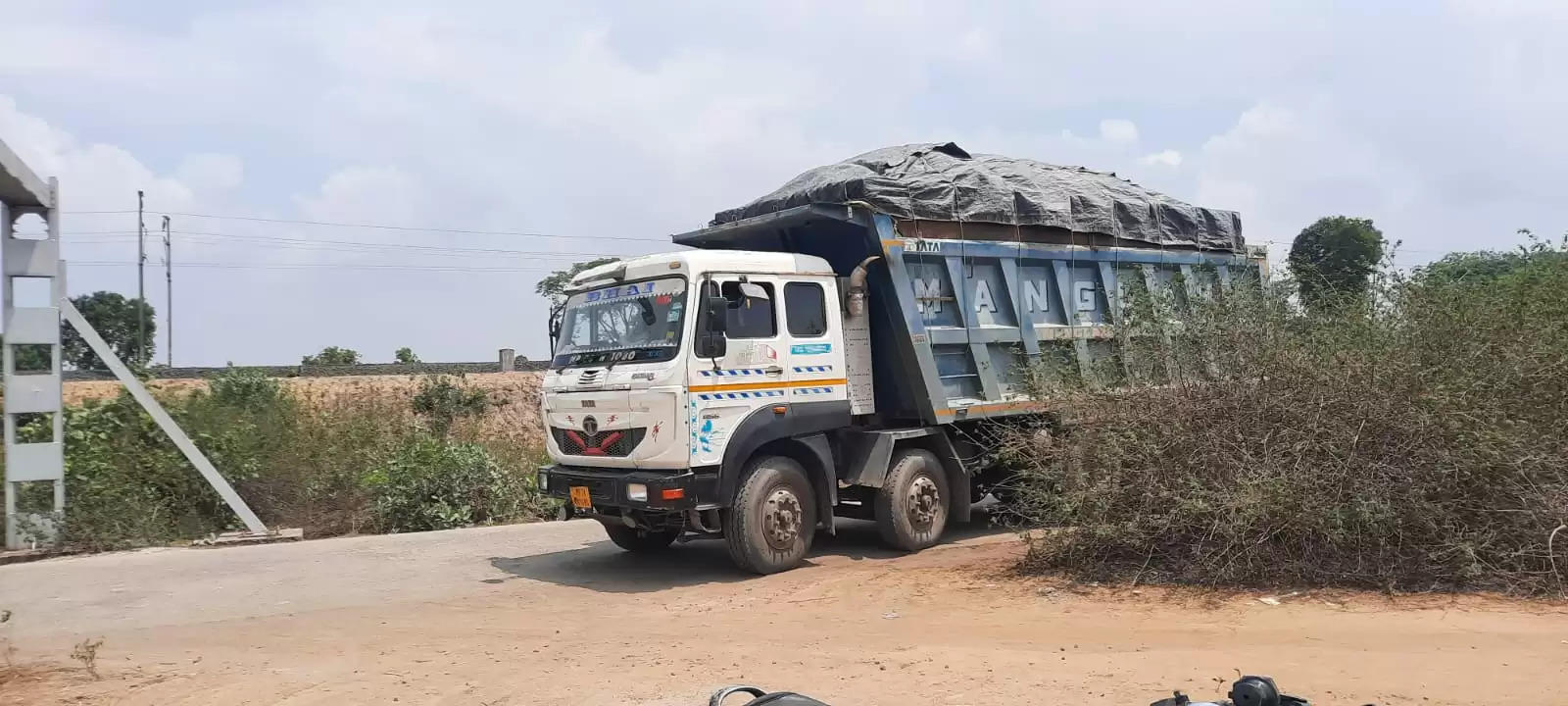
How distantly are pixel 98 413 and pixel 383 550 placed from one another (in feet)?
13.9

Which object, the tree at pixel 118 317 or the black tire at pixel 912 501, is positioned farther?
the tree at pixel 118 317

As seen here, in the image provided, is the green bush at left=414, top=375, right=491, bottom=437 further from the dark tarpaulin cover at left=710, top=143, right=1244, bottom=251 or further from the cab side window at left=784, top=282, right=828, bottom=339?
the cab side window at left=784, top=282, right=828, bottom=339

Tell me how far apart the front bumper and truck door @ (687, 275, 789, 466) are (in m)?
0.16

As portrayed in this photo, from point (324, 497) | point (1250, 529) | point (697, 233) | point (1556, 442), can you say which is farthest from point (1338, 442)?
point (324, 497)

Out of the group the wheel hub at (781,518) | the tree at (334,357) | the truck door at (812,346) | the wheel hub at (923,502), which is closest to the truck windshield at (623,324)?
the truck door at (812,346)

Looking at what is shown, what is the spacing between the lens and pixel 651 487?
25.1ft

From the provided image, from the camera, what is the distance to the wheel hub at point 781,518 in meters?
8.16

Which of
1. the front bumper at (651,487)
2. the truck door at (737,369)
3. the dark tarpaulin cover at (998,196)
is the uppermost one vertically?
the dark tarpaulin cover at (998,196)

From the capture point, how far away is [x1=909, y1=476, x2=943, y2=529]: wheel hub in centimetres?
920

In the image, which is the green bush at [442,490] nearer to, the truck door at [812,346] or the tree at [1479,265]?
the truck door at [812,346]

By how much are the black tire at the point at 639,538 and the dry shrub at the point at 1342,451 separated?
3.57 m

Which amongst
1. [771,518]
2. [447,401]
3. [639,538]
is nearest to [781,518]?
[771,518]

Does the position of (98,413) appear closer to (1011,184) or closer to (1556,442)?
(1011,184)

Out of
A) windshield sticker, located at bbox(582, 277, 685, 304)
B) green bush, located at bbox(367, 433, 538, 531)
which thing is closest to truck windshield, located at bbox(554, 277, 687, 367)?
windshield sticker, located at bbox(582, 277, 685, 304)
